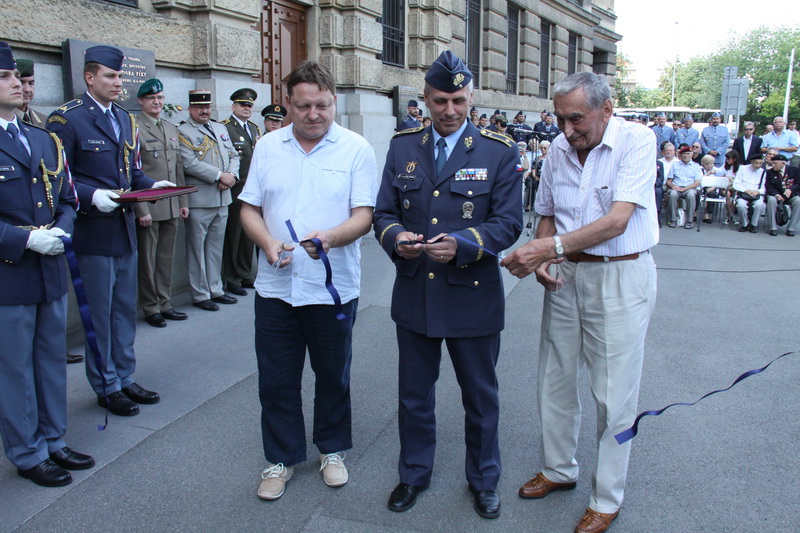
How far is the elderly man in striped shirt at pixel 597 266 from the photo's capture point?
114 inches

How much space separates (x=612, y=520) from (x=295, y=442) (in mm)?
1578

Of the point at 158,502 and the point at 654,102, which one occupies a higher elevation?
A: the point at 654,102

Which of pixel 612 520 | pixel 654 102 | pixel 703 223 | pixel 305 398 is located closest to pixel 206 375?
pixel 305 398

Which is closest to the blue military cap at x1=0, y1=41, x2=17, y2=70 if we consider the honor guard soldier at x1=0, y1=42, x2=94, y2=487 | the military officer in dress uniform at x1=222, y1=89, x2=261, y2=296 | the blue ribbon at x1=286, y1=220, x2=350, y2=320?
the honor guard soldier at x1=0, y1=42, x2=94, y2=487

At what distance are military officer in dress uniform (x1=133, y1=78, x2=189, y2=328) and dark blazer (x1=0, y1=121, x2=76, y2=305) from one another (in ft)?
7.72

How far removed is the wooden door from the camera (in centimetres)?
930

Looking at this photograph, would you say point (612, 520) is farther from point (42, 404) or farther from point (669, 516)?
point (42, 404)

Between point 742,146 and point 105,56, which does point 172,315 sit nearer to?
point 105,56

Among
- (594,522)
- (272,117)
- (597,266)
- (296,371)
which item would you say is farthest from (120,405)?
(272,117)

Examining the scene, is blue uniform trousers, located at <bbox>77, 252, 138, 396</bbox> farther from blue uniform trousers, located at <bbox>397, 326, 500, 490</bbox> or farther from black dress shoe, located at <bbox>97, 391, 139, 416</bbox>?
blue uniform trousers, located at <bbox>397, 326, 500, 490</bbox>

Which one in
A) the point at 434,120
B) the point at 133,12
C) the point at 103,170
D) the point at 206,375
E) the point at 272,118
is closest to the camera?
the point at 434,120

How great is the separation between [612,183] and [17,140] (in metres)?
2.84

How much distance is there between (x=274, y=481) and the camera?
133 inches

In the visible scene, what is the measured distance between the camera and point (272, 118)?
7.67m
